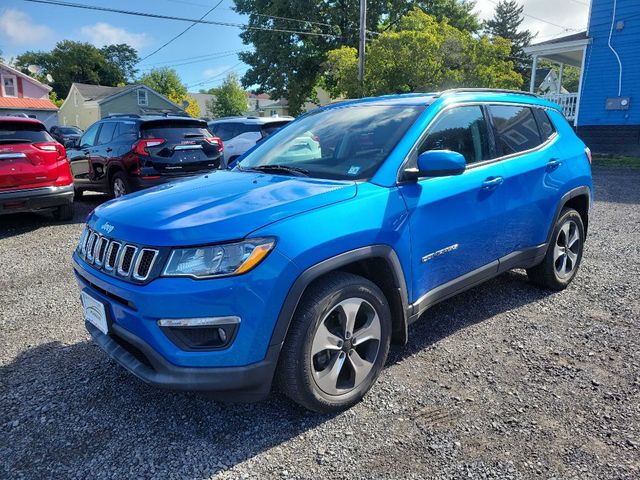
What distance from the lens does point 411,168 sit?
296 cm

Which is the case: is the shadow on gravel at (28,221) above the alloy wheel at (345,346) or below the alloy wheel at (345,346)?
below

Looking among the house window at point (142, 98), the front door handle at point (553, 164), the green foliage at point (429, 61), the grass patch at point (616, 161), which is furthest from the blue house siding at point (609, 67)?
the house window at point (142, 98)

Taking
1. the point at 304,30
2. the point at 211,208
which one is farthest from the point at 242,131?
the point at 304,30

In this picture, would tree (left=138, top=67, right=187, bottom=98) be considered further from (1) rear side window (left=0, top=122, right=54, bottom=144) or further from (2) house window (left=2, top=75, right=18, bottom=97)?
(1) rear side window (left=0, top=122, right=54, bottom=144)

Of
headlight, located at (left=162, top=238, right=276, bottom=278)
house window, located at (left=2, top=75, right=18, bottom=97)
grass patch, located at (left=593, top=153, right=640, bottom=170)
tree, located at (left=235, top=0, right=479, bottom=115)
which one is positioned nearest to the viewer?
headlight, located at (left=162, top=238, right=276, bottom=278)

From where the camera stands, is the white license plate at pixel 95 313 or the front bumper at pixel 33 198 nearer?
the white license plate at pixel 95 313

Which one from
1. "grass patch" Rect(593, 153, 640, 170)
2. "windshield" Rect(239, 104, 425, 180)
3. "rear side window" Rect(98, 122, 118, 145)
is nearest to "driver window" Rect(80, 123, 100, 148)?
"rear side window" Rect(98, 122, 118, 145)

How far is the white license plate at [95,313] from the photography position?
2.54 meters

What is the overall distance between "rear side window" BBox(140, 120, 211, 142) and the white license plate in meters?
5.74

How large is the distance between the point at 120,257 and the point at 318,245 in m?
1.02

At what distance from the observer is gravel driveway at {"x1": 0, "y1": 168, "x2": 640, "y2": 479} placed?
2.32 metres

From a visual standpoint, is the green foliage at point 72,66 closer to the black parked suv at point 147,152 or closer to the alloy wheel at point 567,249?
the black parked suv at point 147,152

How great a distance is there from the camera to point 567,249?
4477 mm

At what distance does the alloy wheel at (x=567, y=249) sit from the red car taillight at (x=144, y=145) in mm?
6162
